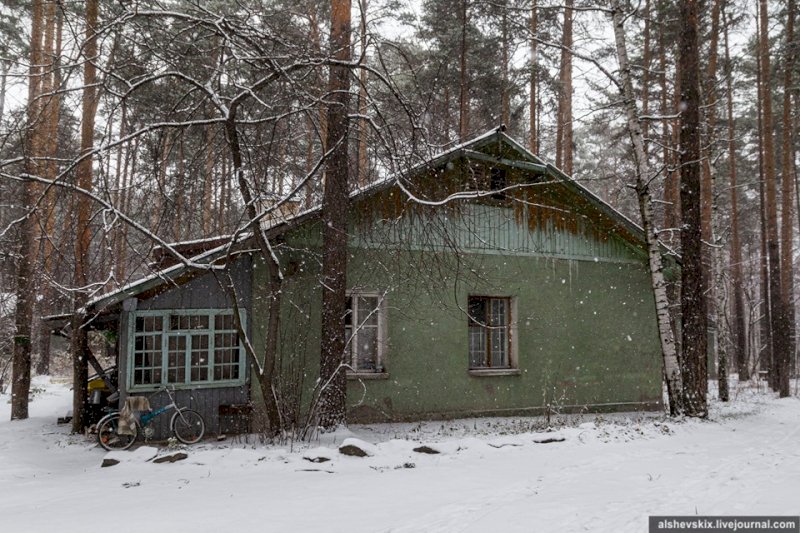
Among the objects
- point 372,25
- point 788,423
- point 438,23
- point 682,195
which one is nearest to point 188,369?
point 372,25

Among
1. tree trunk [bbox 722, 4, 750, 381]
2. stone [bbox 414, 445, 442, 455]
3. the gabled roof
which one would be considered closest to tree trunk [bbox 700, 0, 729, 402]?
tree trunk [bbox 722, 4, 750, 381]

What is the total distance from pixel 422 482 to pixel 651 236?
6.57 metres

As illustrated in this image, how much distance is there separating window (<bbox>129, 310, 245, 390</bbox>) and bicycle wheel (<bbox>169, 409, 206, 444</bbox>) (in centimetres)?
49

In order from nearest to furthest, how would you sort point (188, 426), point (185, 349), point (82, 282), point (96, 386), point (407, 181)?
point (407, 181) < point (188, 426) < point (185, 349) < point (82, 282) < point (96, 386)

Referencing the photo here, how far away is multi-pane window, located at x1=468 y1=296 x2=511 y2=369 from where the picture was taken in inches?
480

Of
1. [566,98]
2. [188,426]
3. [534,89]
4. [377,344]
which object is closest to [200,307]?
[188,426]

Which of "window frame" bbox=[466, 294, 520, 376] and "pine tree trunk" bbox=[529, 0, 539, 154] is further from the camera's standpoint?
"pine tree trunk" bbox=[529, 0, 539, 154]

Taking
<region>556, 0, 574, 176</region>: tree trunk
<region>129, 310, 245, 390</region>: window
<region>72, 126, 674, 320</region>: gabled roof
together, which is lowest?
<region>129, 310, 245, 390</region>: window

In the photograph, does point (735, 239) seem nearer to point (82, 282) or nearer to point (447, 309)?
point (447, 309)

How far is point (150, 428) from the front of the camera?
8.92 meters

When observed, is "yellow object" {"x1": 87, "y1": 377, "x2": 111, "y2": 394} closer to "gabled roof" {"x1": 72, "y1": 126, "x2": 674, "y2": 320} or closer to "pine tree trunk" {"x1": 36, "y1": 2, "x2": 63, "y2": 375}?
"pine tree trunk" {"x1": 36, "y1": 2, "x2": 63, "y2": 375}

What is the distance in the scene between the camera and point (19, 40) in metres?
15.0

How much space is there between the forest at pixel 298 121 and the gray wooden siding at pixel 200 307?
28.0 inches

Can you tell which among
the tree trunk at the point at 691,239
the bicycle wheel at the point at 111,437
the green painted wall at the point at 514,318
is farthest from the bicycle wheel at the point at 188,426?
the tree trunk at the point at 691,239
